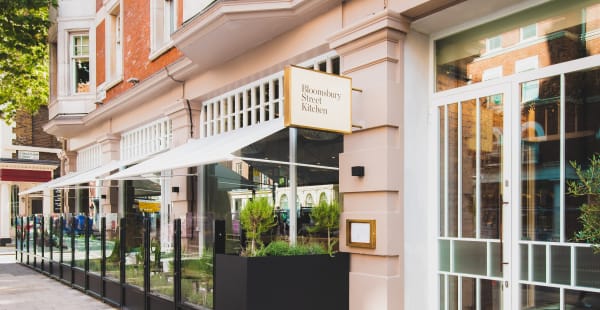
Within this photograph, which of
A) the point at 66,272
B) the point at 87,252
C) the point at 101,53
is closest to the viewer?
the point at 87,252

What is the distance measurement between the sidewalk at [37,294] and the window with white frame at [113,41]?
540cm

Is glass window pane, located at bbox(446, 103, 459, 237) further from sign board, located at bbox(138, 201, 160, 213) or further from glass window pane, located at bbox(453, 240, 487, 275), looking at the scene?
sign board, located at bbox(138, 201, 160, 213)

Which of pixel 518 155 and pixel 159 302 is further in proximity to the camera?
pixel 159 302

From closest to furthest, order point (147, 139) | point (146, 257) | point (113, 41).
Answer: point (146, 257) < point (147, 139) < point (113, 41)

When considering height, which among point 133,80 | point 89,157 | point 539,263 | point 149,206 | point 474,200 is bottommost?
point 149,206

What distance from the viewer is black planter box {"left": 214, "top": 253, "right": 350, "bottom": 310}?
18.6 feet

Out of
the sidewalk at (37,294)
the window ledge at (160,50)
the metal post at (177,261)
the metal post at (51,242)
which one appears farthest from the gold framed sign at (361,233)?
the metal post at (51,242)

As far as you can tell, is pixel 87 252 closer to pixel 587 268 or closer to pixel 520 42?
pixel 520 42

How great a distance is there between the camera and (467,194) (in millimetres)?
5777

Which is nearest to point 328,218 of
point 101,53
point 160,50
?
point 160,50

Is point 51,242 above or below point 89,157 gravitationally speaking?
below

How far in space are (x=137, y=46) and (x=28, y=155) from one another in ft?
64.0

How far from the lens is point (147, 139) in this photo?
43.3ft

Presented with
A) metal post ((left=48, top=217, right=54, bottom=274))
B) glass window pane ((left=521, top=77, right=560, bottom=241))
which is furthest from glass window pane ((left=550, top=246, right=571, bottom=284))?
metal post ((left=48, top=217, right=54, bottom=274))
